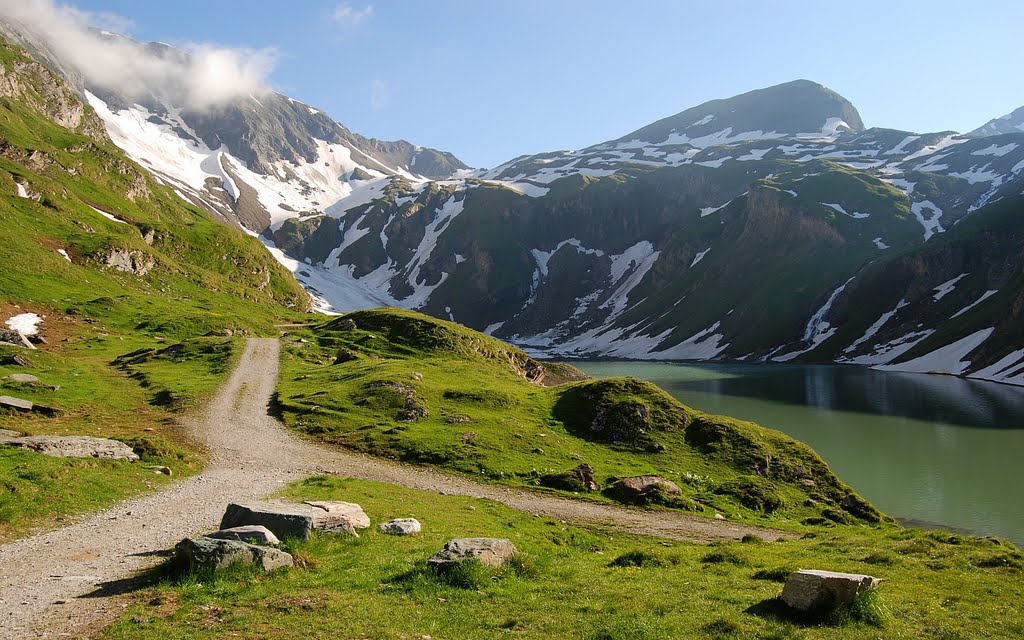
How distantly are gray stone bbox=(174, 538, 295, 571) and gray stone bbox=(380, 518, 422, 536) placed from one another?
4.86 m

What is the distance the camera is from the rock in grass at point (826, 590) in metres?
11.3

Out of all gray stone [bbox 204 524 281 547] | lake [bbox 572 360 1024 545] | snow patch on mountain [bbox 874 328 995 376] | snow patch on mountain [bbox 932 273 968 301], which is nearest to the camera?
gray stone [bbox 204 524 281 547]

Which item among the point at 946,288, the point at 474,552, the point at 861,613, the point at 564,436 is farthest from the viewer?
the point at 946,288

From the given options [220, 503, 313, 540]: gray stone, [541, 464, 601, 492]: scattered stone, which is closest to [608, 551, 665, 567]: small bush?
[220, 503, 313, 540]: gray stone

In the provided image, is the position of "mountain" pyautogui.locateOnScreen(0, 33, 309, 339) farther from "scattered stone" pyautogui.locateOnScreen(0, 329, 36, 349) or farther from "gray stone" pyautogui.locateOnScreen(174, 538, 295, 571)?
"gray stone" pyautogui.locateOnScreen(174, 538, 295, 571)

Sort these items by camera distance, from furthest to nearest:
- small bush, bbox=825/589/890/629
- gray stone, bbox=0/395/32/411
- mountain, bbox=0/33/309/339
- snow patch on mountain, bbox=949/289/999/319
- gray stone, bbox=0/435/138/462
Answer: snow patch on mountain, bbox=949/289/999/319
mountain, bbox=0/33/309/339
gray stone, bbox=0/395/32/411
gray stone, bbox=0/435/138/462
small bush, bbox=825/589/890/629

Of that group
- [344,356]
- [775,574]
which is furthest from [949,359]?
[775,574]

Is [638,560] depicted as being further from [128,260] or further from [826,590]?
[128,260]

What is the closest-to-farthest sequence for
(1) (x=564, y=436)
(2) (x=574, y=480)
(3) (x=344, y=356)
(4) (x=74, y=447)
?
(4) (x=74, y=447), (2) (x=574, y=480), (1) (x=564, y=436), (3) (x=344, y=356)

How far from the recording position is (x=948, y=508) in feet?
124

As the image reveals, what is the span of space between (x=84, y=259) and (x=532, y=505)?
75609mm

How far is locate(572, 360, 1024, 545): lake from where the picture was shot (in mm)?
38938

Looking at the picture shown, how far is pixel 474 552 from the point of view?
14.2m

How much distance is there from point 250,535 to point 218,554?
0.98 meters
